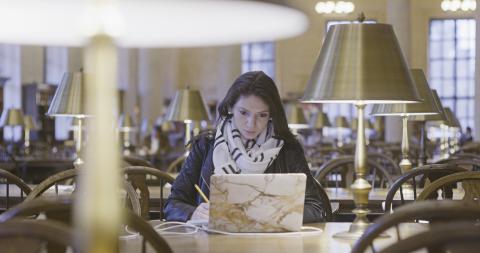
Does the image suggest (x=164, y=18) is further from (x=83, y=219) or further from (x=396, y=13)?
(x=396, y=13)

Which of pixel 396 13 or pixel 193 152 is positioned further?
pixel 396 13

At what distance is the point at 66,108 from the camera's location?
16.1ft

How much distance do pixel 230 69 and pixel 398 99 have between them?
21624 millimetres

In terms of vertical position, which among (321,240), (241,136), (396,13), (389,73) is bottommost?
(321,240)

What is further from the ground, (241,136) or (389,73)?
(389,73)

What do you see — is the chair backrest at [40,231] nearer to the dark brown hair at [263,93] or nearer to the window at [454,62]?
the dark brown hair at [263,93]

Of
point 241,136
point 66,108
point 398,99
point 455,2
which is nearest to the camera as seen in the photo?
point 398,99

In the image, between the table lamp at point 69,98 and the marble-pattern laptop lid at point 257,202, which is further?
the table lamp at point 69,98

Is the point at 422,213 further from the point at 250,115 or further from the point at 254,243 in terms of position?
the point at 250,115

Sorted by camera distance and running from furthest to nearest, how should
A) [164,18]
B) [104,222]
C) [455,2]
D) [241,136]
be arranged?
[455,2], [241,136], [164,18], [104,222]

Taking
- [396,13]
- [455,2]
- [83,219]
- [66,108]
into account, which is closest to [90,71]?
[83,219]

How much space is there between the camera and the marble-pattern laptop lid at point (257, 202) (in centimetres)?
272

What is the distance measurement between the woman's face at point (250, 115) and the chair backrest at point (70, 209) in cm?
161

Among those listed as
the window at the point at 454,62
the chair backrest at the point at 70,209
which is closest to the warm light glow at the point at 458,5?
the window at the point at 454,62
